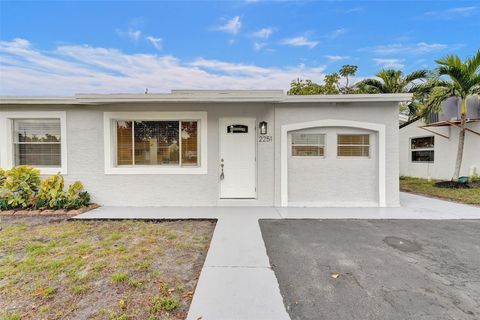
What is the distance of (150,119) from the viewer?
6.32 m

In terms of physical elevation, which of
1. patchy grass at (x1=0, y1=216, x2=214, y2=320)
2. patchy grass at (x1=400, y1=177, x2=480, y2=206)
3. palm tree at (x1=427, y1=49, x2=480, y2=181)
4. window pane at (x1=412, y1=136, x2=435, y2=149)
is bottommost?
patchy grass at (x1=0, y1=216, x2=214, y2=320)

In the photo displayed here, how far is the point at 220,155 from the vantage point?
634 centimetres

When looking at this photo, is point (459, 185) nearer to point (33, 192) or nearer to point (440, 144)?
point (440, 144)

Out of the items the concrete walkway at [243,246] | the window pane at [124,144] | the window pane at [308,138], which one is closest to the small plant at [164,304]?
the concrete walkway at [243,246]

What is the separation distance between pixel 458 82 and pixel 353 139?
598 centimetres

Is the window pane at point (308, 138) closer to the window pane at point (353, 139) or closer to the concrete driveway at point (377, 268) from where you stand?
the window pane at point (353, 139)

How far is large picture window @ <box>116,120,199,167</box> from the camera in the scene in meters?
6.40

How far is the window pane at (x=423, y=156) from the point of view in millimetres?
11716

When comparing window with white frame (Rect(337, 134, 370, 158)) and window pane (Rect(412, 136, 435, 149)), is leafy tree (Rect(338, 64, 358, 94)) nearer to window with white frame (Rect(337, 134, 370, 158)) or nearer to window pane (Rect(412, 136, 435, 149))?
window pane (Rect(412, 136, 435, 149))

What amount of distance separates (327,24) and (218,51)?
5.94 m

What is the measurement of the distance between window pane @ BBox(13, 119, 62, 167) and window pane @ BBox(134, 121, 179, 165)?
228 centimetres

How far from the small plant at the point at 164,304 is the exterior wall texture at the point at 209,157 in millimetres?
4049

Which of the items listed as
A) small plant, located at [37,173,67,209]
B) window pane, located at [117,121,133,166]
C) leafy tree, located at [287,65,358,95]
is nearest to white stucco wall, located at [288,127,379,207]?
window pane, located at [117,121,133,166]

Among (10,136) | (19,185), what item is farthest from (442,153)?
(10,136)
